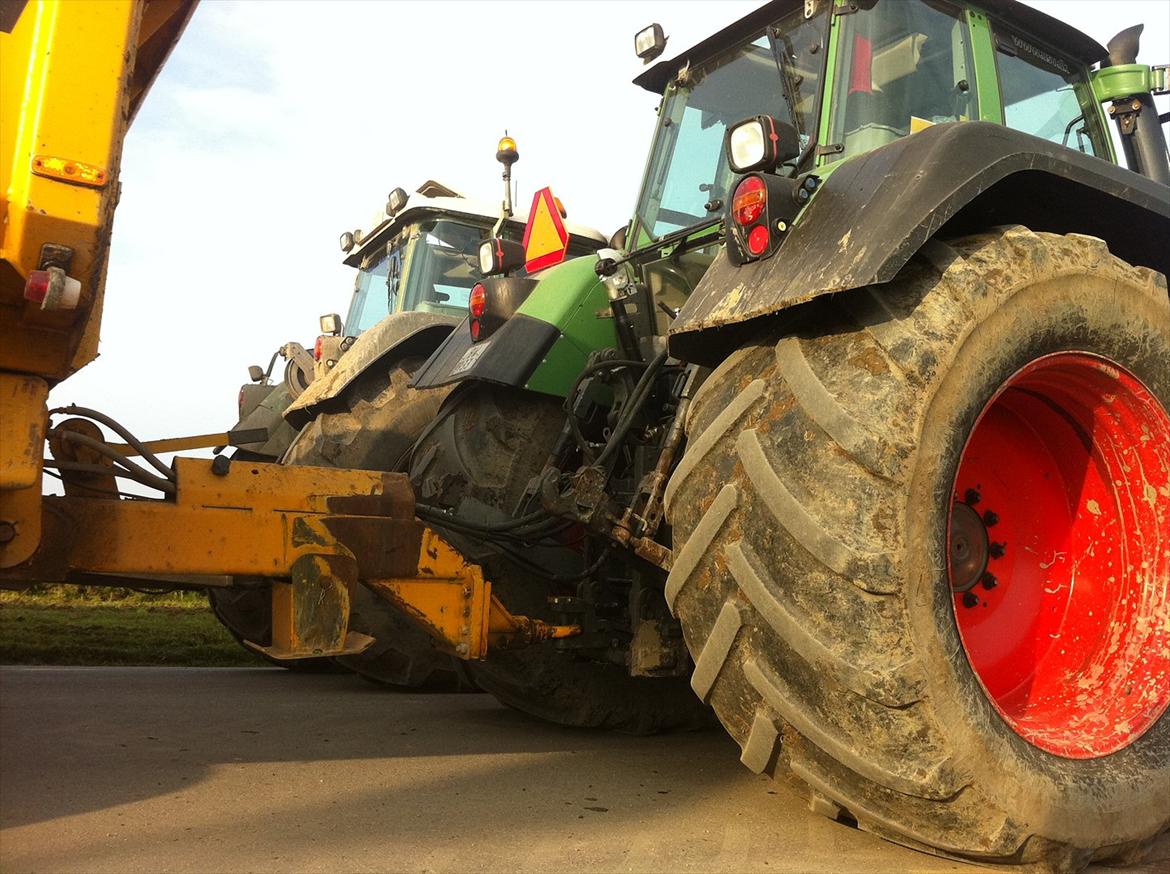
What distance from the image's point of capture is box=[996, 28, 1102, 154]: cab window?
331 cm

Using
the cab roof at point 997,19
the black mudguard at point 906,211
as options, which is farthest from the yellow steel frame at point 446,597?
the cab roof at point 997,19

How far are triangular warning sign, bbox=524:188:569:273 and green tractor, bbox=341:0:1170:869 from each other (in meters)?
0.46

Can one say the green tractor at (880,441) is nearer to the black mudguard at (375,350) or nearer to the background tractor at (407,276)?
the black mudguard at (375,350)

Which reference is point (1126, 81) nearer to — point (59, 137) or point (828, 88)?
point (828, 88)

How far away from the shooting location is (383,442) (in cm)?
469

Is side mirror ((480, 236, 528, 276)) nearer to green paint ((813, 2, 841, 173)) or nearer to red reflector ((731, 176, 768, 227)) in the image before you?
green paint ((813, 2, 841, 173))

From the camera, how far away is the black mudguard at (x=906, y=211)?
2119 millimetres

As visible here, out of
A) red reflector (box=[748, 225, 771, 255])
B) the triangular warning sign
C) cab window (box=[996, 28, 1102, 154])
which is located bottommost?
red reflector (box=[748, 225, 771, 255])

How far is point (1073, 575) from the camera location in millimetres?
2754

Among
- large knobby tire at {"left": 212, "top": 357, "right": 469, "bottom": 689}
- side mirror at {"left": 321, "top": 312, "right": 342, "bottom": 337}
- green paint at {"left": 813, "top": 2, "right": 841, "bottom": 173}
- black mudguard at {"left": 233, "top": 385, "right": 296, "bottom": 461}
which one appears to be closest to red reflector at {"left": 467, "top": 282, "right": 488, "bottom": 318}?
large knobby tire at {"left": 212, "top": 357, "right": 469, "bottom": 689}

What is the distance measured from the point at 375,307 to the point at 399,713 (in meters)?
3.99

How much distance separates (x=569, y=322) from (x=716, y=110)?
92cm

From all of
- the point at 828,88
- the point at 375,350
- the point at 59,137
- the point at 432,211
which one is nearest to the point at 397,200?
the point at 432,211

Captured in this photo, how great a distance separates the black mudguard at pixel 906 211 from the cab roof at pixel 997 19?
2.97 feet
